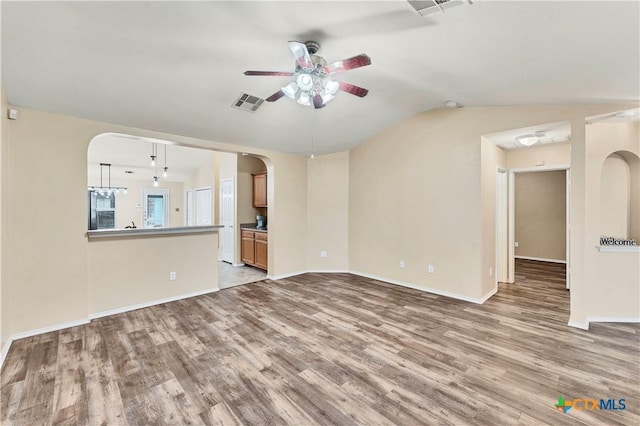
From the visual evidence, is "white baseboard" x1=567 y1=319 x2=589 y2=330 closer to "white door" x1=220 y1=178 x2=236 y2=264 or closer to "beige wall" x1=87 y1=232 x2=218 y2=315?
"beige wall" x1=87 y1=232 x2=218 y2=315

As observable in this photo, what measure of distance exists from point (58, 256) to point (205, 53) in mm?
2848

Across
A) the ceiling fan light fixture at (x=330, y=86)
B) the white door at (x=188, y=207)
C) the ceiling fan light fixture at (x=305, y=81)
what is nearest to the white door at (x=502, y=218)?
the ceiling fan light fixture at (x=330, y=86)

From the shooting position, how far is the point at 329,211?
579 centimetres

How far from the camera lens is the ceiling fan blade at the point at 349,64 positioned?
190 cm

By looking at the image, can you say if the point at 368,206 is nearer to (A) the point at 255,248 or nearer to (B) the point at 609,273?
(A) the point at 255,248

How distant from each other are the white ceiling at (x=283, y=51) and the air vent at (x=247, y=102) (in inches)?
3.7

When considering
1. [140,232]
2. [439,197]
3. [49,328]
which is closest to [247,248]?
[140,232]

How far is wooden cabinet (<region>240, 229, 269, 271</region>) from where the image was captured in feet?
19.1

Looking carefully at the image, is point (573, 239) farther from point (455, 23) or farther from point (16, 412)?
point (16, 412)

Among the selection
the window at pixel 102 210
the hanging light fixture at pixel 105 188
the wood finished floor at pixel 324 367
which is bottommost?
the wood finished floor at pixel 324 367

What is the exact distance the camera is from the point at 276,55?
8.36ft

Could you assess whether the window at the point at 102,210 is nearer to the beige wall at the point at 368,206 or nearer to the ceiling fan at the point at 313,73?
the beige wall at the point at 368,206

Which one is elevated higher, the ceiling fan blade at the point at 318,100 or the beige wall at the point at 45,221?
the ceiling fan blade at the point at 318,100
